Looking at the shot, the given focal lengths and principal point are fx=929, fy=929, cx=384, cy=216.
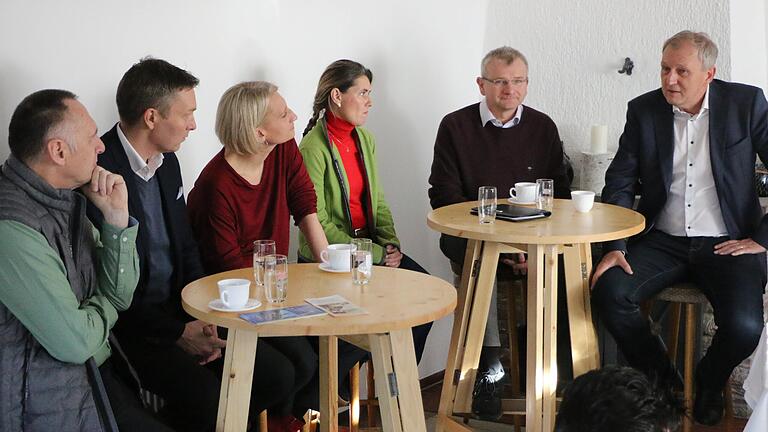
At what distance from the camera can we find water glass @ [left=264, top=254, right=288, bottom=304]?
6.89ft

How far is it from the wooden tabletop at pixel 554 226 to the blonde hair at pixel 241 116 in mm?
614

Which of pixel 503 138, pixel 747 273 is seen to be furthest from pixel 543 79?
pixel 747 273

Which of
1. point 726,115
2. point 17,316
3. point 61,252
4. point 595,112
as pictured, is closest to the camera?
point 17,316

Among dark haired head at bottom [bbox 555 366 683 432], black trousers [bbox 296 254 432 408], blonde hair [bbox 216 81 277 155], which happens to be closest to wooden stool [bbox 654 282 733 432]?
black trousers [bbox 296 254 432 408]

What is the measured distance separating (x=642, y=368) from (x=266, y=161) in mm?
1394

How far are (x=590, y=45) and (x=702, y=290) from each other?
1367mm

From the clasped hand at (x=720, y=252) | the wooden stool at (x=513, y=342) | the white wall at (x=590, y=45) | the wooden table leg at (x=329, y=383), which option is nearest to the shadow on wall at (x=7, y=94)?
the wooden table leg at (x=329, y=383)

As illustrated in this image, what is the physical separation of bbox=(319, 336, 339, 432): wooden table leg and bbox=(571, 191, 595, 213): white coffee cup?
3.29ft

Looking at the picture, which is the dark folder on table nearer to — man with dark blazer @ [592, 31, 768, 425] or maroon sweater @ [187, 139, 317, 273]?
man with dark blazer @ [592, 31, 768, 425]

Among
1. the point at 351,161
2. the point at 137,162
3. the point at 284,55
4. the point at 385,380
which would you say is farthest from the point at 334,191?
the point at 385,380

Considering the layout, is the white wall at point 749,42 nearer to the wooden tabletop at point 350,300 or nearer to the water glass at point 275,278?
the wooden tabletop at point 350,300

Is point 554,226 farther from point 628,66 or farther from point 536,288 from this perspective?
point 628,66

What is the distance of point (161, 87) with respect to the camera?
2.47 meters

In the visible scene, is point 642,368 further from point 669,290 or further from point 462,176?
point 462,176
